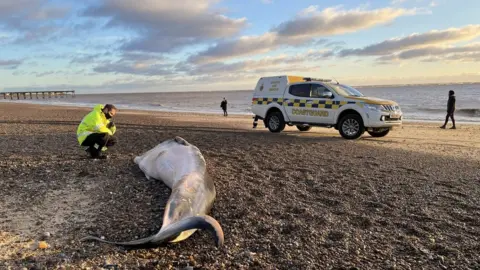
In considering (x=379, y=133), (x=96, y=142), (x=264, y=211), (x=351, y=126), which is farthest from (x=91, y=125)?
(x=379, y=133)

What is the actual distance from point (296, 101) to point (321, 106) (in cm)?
100

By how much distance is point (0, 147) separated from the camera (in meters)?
9.02

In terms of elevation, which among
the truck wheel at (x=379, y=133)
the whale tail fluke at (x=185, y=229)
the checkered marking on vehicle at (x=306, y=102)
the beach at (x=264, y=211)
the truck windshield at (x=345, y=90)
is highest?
the truck windshield at (x=345, y=90)

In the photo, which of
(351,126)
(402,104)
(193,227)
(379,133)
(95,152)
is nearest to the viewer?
(193,227)

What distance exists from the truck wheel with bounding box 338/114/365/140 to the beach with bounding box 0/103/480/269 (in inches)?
113

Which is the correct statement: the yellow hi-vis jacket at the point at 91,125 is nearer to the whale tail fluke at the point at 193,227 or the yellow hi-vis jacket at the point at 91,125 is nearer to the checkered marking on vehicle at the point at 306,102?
the whale tail fluke at the point at 193,227

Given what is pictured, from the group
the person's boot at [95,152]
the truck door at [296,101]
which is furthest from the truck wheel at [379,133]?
the person's boot at [95,152]

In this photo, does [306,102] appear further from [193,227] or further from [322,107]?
[193,227]

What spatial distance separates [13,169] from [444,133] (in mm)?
14666

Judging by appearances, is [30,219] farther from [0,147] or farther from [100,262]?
[0,147]

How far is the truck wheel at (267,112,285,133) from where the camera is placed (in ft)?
43.8

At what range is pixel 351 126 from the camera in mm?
11672

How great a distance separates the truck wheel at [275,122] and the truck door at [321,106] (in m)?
1.08

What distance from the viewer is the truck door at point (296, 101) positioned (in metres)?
12.6
